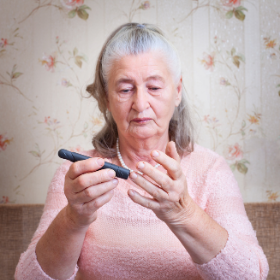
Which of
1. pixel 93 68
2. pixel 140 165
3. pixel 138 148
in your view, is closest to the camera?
pixel 140 165

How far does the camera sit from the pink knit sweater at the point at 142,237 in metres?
1.00

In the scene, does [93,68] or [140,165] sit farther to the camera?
[93,68]

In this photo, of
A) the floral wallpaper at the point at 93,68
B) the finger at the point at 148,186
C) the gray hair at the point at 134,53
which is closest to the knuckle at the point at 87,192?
the finger at the point at 148,186

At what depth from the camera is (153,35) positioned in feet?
3.57

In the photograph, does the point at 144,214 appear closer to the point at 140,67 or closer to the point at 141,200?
the point at 141,200

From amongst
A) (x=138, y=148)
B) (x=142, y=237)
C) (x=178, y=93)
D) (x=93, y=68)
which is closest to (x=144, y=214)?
(x=142, y=237)

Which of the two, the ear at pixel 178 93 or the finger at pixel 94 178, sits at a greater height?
the ear at pixel 178 93

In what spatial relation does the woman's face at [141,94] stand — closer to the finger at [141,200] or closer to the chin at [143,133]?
the chin at [143,133]

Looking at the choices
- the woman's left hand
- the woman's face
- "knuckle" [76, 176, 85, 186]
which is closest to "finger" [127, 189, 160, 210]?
the woman's left hand

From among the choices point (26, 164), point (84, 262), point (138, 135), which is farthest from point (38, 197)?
point (138, 135)

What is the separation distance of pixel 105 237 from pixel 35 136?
87 centimetres

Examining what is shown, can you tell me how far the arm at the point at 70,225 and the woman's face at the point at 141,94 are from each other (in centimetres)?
33

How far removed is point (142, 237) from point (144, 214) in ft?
0.24

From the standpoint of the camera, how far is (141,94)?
1038 millimetres
